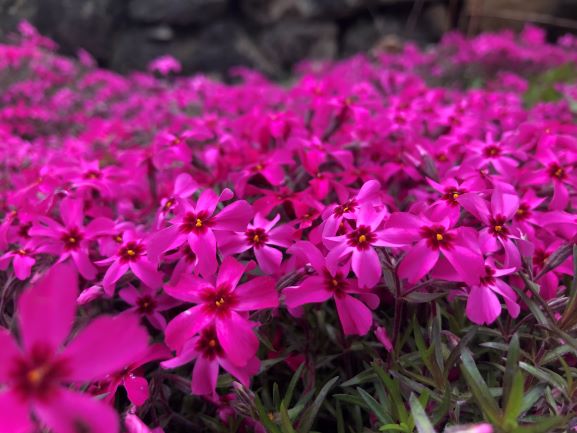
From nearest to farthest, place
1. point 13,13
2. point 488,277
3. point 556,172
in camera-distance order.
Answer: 1. point 488,277
2. point 556,172
3. point 13,13

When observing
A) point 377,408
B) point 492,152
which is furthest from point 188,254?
point 492,152

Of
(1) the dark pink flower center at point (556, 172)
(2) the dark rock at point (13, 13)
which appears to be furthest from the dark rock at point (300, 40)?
(1) the dark pink flower center at point (556, 172)

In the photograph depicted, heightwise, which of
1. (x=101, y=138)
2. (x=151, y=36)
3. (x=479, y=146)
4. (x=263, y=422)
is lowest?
(x=151, y=36)

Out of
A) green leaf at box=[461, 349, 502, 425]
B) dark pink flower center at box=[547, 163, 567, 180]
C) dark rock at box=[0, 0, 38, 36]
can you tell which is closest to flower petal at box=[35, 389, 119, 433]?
green leaf at box=[461, 349, 502, 425]

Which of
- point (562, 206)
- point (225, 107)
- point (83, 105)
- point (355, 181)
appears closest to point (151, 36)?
point (83, 105)

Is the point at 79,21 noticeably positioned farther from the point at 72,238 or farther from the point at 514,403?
the point at 514,403

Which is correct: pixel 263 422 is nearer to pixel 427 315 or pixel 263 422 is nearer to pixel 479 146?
pixel 427 315

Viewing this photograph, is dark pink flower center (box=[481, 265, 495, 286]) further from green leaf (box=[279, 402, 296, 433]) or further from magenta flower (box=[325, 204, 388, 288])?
green leaf (box=[279, 402, 296, 433])
